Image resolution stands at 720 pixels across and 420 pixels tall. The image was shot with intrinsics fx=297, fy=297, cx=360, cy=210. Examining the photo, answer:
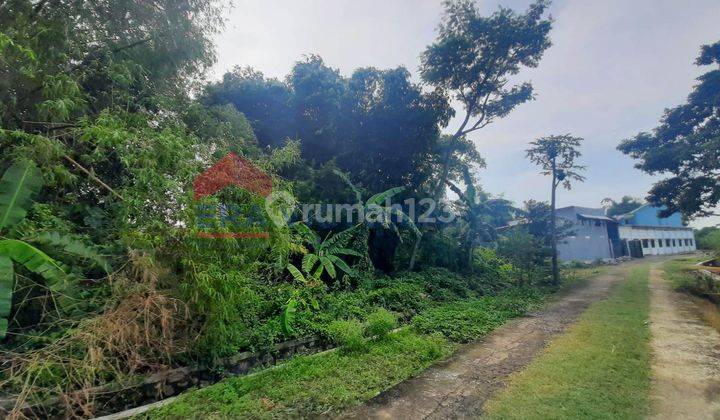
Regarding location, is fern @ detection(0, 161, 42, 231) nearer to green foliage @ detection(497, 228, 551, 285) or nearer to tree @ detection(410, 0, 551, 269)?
tree @ detection(410, 0, 551, 269)

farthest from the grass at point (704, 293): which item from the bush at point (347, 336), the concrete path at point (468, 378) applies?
the bush at point (347, 336)

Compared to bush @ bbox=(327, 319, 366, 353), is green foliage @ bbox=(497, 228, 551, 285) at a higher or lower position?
higher

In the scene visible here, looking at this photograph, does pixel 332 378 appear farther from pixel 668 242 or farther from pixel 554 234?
pixel 668 242

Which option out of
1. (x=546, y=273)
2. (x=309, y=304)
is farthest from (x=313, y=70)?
(x=546, y=273)

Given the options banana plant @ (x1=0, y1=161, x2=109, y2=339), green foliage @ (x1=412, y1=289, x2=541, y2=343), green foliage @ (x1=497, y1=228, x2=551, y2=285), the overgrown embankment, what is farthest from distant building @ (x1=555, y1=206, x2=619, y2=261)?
banana plant @ (x1=0, y1=161, x2=109, y2=339)

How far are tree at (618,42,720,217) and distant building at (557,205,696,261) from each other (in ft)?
13.1

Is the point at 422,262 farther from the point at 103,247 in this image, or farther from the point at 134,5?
the point at 134,5

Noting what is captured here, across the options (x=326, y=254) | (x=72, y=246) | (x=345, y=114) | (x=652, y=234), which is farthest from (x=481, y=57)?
(x=652, y=234)

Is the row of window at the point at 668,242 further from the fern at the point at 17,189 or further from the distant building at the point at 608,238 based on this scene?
the fern at the point at 17,189

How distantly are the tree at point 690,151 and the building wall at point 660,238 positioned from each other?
14754 millimetres

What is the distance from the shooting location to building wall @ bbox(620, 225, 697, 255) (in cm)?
2598

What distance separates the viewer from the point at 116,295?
3654mm

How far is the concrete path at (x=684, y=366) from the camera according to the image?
3.12m

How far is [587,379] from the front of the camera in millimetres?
3787
